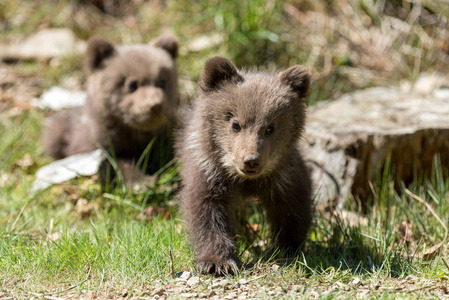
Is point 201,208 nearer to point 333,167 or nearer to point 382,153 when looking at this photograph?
point 333,167

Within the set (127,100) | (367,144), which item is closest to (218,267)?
(367,144)

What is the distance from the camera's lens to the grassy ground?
402cm

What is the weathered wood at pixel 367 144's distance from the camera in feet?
19.3

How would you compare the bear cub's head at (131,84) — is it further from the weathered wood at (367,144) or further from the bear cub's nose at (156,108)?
the weathered wood at (367,144)

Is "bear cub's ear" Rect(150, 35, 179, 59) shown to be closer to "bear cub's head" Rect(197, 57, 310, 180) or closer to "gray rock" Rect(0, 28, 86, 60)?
"bear cub's head" Rect(197, 57, 310, 180)

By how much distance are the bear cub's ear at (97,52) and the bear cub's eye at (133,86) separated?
55cm

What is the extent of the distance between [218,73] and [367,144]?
2163mm

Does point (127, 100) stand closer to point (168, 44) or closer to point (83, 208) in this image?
point (168, 44)

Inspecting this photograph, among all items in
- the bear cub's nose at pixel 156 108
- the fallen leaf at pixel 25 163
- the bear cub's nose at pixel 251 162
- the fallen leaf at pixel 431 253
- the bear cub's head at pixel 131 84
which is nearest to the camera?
the bear cub's nose at pixel 251 162

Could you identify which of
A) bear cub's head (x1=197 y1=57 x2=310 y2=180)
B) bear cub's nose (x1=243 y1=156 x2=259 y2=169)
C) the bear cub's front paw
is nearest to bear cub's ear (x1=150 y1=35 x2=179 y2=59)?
bear cub's head (x1=197 y1=57 x2=310 y2=180)

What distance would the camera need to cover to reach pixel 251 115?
14.2 feet

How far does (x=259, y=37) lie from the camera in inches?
328

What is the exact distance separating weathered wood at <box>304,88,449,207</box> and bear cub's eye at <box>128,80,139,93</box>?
2216 mm

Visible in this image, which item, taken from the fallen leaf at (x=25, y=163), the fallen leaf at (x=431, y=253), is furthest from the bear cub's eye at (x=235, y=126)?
the fallen leaf at (x=25, y=163)
